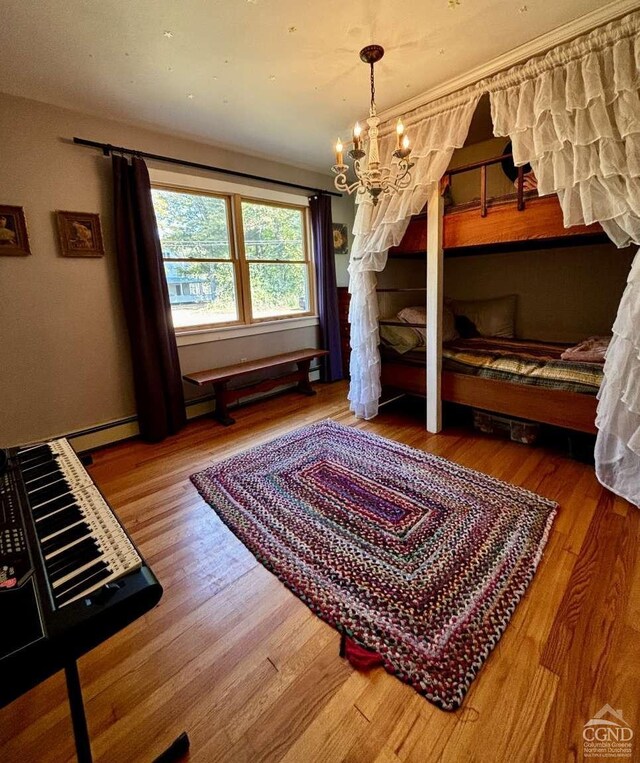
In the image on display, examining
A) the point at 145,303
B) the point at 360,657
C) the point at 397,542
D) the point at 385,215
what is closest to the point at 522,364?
the point at 385,215

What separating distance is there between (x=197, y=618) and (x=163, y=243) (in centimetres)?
288

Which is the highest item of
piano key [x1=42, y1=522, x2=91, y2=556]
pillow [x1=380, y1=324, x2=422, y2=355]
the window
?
the window

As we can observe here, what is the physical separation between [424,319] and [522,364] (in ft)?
2.90

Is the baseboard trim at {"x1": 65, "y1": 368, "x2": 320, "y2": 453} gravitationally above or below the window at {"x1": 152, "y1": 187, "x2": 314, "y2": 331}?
below

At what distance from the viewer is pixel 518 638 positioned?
1.24 metres

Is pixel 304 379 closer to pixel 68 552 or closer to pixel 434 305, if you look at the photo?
pixel 434 305

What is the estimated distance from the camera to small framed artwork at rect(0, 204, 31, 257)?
2.29 metres

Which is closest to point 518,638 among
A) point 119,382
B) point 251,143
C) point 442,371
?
point 442,371

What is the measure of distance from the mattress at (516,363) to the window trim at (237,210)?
153 cm

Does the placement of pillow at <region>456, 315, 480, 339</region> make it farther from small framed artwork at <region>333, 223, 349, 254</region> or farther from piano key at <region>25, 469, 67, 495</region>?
piano key at <region>25, 469, 67, 495</region>

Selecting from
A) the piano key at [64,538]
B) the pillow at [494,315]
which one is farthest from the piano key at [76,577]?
the pillow at [494,315]

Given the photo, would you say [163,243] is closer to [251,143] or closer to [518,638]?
[251,143]

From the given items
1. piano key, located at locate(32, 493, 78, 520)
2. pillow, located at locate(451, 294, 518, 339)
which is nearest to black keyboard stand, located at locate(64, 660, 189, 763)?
piano key, located at locate(32, 493, 78, 520)

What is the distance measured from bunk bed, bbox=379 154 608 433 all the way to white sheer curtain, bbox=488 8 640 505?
8.1 inches
